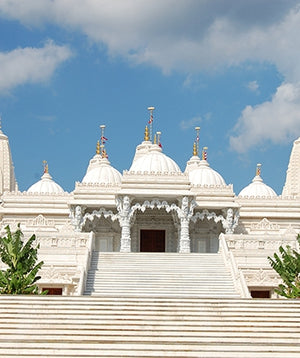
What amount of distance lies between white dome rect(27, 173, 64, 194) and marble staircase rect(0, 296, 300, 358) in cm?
2574

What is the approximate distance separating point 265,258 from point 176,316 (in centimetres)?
1073

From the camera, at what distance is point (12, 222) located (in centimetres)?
3978

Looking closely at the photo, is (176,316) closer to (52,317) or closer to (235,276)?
(52,317)

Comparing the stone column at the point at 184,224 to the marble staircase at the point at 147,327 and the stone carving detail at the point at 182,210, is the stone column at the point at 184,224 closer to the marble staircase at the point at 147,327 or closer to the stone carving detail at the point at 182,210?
the stone carving detail at the point at 182,210

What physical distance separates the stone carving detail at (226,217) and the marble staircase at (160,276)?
6328 mm

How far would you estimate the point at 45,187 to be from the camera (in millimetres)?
44906

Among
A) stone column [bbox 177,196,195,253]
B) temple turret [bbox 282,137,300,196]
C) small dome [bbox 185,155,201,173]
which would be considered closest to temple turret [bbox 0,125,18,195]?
small dome [bbox 185,155,201,173]

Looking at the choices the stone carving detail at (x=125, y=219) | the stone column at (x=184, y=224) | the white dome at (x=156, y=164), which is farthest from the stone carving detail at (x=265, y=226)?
the stone carving detail at (x=125, y=219)

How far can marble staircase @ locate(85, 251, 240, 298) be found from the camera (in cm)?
2508

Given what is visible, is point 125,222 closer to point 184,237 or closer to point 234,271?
point 184,237

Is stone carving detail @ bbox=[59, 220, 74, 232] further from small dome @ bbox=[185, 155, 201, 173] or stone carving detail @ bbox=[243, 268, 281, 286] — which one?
small dome @ bbox=[185, 155, 201, 173]

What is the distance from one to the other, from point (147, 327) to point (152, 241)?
65.6 feet

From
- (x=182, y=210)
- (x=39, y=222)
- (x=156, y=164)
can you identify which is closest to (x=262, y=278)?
(x=182, y=210)

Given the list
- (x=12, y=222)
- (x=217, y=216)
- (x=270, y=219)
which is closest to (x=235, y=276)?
(x=217, y=216)
